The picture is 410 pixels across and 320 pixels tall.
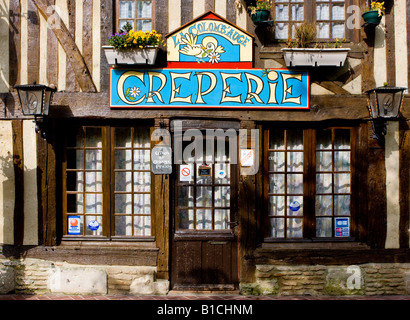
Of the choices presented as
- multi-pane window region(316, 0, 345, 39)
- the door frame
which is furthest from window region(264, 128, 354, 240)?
multi-pane window region(316, 0, 345, 39)

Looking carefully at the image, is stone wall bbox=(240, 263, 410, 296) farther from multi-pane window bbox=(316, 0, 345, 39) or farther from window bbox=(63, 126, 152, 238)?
multi-pane window bbox=(316, 0, 345, 39)

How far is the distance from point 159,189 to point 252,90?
189 centimetres

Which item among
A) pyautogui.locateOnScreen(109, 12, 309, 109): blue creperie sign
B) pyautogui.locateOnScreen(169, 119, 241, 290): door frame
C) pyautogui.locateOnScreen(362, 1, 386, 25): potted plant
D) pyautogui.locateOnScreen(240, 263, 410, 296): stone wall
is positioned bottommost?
pyautogui.locateOnScreen(240, 263, 410, 296): stone wall

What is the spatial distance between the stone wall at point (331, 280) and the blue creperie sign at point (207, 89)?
229 cm

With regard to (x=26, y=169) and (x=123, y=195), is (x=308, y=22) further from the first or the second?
(x=26, y=169)

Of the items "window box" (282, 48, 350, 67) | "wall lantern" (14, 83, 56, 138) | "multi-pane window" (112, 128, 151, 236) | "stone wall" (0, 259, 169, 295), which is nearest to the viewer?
"wall lantern" (14, 83, 56, 138)

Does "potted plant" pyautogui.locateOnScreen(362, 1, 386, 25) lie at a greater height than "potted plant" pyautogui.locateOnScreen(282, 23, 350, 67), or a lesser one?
greater

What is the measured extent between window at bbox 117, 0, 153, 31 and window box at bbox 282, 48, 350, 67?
2.01 meters

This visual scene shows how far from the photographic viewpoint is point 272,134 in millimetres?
6004

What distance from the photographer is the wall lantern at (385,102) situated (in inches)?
217

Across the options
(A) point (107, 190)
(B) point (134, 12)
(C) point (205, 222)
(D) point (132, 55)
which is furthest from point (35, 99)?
(C) point (205, 222)

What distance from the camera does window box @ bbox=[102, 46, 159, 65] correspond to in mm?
5602

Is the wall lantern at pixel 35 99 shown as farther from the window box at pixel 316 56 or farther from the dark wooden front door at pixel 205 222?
the window box at pixel 316 56
